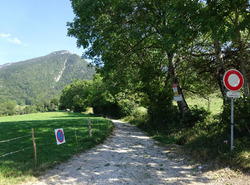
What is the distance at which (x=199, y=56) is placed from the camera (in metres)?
11.6

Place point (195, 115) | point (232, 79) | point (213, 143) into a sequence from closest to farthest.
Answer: point (232, 79)
point (213, 143)
point (195, 115)

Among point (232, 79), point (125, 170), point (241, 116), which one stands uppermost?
point (232, 79)

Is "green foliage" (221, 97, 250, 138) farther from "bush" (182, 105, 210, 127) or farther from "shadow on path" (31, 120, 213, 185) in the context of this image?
"bush" (182, 105, 210, 127)

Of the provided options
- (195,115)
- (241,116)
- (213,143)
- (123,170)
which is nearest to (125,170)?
(123,170)

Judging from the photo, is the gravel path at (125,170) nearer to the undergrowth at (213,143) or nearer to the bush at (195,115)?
the undergrowth at (213,143)

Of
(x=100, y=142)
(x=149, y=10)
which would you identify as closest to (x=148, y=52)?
(x=149, y=10)

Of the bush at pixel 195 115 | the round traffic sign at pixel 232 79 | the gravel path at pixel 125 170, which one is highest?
the round traffic sign at pixel 232 79

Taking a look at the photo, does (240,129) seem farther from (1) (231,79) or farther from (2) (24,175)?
(2) (24,175)

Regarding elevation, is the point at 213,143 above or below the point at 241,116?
below

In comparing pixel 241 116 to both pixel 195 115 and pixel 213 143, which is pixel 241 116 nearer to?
pixel 213 143

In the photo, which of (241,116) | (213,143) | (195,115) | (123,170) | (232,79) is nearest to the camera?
(123,170)

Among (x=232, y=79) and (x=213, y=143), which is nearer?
(x=232, y=79)

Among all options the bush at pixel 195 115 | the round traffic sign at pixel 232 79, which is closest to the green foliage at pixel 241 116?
the round traffic sign at pixel 232 79

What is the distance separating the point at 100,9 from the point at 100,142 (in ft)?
26.0
